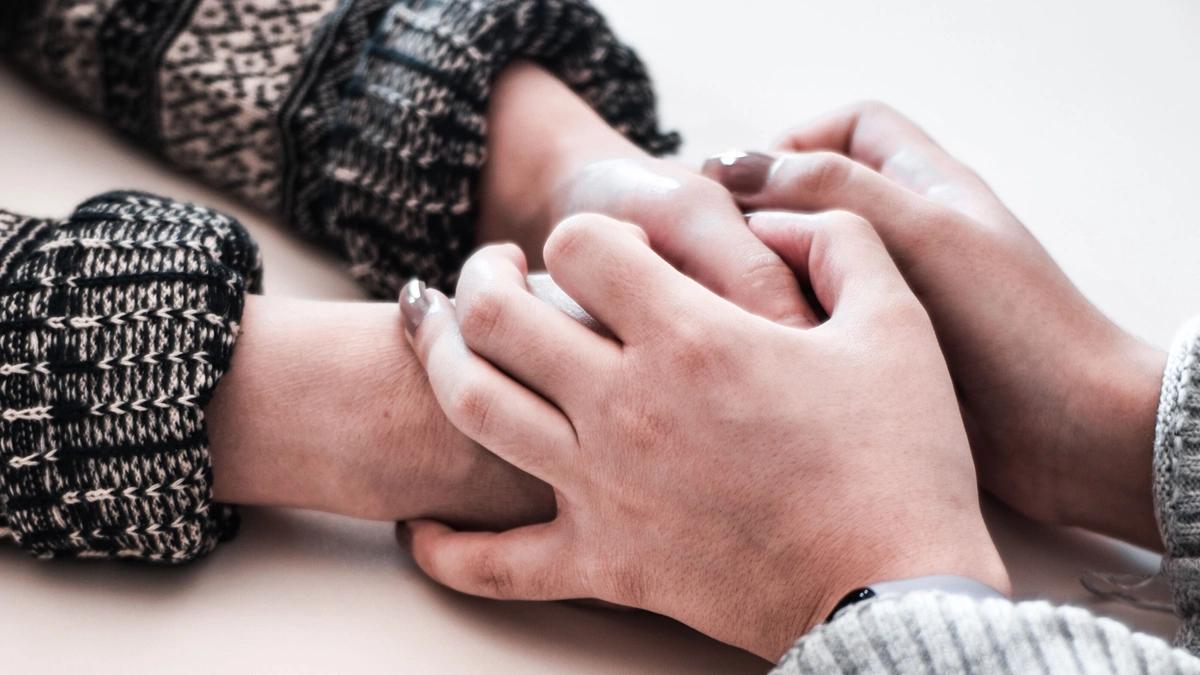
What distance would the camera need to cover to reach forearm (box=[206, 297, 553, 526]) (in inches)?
23.9

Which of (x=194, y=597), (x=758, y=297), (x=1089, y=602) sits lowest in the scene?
(x=194, y=597)

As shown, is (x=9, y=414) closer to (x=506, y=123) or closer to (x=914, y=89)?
(x=506, y=123)

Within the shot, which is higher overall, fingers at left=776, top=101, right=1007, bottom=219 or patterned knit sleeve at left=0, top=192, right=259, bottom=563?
fingers at left=776, top=101, right=1007, bottom=219

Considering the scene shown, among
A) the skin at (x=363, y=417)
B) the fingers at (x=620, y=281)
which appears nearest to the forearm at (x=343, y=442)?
the skin at (x=363, y=417)

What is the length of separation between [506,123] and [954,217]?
0.32m

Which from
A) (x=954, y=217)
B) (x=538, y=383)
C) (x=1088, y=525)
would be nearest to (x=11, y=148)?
(x=538, y=383)

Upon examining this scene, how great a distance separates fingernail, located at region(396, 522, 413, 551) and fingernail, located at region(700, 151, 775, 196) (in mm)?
292

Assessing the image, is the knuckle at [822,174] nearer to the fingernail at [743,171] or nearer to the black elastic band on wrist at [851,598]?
the fingernail at [743,171]

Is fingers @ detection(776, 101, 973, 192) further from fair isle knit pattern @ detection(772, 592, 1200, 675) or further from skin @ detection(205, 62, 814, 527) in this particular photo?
fair isle knit pattern @ detection(772, 592, 1200, 675)

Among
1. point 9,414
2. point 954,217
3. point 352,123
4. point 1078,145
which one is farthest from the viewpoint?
point 1078,145

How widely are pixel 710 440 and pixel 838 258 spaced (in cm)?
14

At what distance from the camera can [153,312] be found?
0.57 metres

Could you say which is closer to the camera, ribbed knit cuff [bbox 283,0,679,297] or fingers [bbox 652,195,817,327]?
fingers [bbox 652,195,817,327]

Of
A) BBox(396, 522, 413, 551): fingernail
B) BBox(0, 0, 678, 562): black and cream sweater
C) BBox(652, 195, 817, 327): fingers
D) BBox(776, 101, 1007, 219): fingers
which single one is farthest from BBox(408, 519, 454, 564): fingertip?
BBox(776, 101, 1007, 219): fingers
